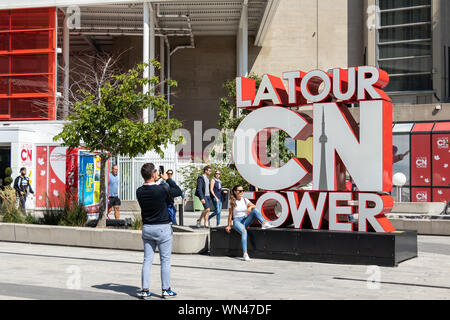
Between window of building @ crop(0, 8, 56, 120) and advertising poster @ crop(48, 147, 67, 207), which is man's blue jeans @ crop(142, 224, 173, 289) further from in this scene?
window of building @ crop(0, 8, 56, 120)

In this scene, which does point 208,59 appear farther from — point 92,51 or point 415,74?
point 415,74

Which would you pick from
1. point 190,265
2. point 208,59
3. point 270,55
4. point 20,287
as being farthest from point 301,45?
point 20,287

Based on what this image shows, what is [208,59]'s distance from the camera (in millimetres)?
40938

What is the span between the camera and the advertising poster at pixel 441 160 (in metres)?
30.2

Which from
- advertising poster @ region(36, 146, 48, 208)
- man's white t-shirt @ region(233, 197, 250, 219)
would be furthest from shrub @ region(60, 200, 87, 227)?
advertising poster @ region(36, 146, 48, 208)

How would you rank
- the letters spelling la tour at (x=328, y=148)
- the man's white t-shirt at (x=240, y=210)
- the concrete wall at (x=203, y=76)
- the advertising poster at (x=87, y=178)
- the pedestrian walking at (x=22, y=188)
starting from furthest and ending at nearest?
the concrete wall at (x=203, y=76)
the advertising poster at (x=87, y=178)
the pedestrian walking at (x=22, y=188)
the man's white t-shirt at (x=240, y=210)
the letters spelling la tour at (x=328, y=148)

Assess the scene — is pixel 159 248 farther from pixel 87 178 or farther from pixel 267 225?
pixel 87 178

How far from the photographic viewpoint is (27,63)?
2989cm

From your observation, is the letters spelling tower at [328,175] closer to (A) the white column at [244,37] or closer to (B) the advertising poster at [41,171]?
(B) the advertising poster at [41,171]

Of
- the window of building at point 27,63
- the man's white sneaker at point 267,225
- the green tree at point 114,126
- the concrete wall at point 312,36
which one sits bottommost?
the man's white sneaker at point 267,225

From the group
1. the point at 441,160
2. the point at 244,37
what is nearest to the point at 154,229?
the point at 441,160

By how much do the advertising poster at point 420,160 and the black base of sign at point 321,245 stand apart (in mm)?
19908

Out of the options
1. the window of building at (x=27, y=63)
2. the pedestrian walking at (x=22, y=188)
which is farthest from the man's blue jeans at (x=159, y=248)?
the window of building at (x=27, y=63)

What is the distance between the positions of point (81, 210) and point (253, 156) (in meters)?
4.64
